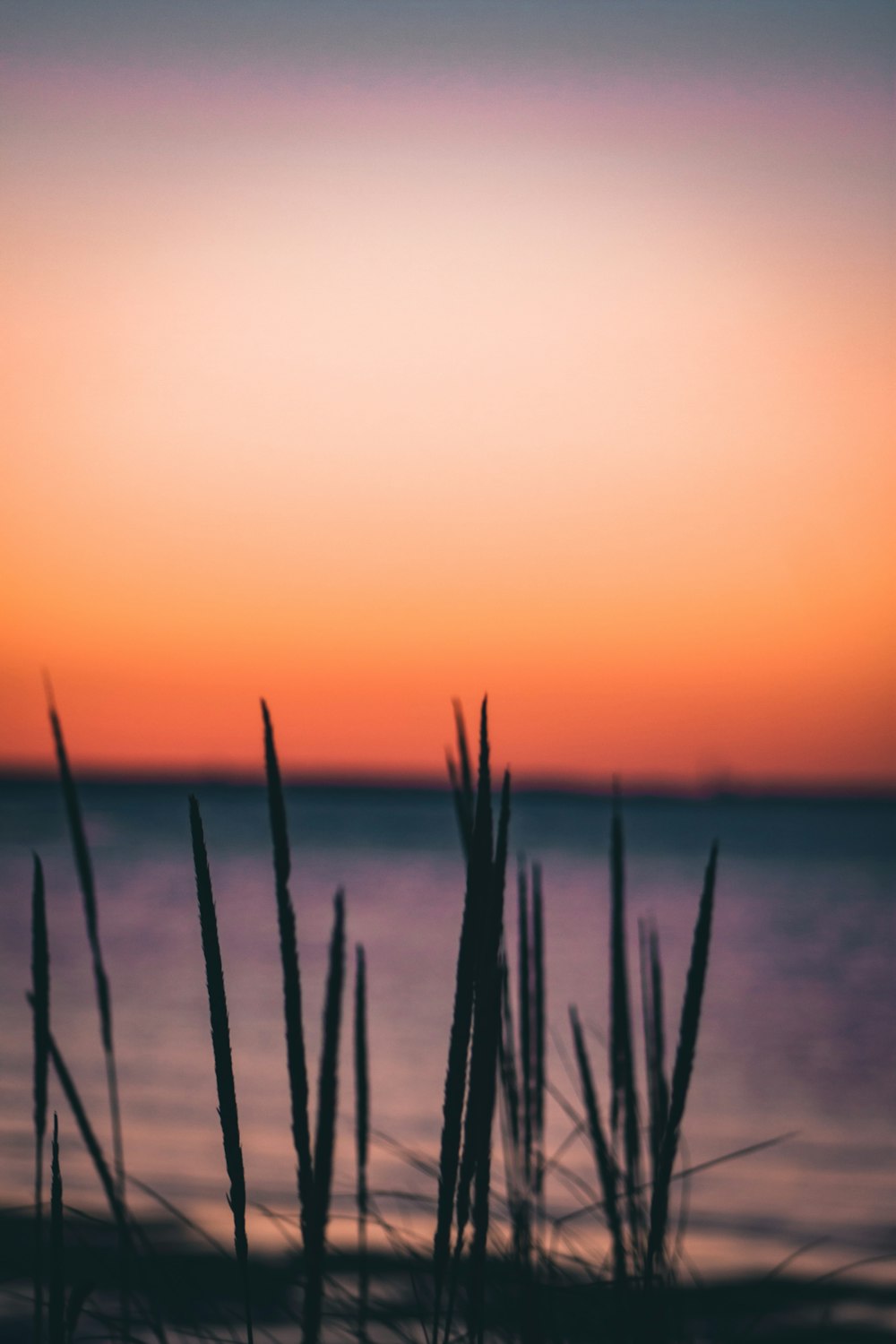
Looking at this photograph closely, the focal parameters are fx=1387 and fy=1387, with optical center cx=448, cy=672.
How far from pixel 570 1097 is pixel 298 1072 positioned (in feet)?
24.5

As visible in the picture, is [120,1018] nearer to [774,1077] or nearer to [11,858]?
[774,1077]

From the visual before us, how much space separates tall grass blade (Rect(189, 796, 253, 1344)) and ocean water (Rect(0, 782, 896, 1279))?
89cm

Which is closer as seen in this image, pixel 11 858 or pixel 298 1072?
pixel 298 1072

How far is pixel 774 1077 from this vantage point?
33.2ft

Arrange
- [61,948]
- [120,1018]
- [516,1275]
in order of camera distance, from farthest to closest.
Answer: [61,948]
[120,1018]
[516,1275]

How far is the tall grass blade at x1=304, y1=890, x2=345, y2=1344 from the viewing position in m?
1.22

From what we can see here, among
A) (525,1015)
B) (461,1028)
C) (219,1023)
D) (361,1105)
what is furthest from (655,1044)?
(219,1023)

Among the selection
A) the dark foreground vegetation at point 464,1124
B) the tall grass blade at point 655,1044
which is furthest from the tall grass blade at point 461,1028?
the tall grass blade at point 655,1044

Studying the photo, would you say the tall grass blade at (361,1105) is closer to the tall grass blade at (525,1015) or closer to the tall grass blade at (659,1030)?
the tall grass blade at (525,1015)

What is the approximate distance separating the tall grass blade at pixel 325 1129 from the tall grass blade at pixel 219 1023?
0.29 m

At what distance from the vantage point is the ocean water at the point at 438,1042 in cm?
623

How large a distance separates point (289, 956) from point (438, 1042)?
10528mm

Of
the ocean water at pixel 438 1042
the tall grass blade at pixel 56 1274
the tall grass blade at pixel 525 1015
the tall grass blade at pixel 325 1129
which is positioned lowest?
the tall grass blade at pixel 56 1274

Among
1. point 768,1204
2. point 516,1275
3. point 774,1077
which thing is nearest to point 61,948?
point 774,1077
